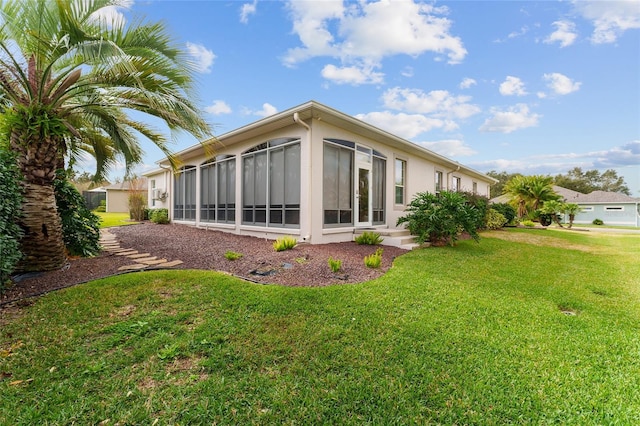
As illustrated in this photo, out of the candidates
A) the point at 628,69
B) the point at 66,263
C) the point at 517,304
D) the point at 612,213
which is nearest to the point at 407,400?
the point at 517,304

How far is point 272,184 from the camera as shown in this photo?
8.66 meters

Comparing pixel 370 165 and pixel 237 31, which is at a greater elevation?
pixel 237 31

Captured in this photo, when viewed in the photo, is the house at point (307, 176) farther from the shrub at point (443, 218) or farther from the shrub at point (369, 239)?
the shrub at point (443, 218)

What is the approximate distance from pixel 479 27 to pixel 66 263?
40.7ft

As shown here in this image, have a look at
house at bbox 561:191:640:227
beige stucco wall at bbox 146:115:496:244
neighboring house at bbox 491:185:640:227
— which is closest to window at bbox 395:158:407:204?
beige stucco wall at bbox 146:115:496:244

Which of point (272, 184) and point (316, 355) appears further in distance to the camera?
point (272, 184)

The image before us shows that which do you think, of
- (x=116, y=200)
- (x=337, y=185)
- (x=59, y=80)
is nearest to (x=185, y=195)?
(x=337, y=185)

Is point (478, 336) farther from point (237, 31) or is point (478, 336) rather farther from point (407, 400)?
point (237, 31)

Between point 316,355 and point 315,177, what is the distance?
5536 millimetres

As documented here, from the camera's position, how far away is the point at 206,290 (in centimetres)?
402

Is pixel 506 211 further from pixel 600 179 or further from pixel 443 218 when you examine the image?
pixel 600 179

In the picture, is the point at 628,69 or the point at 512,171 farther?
the point at 512,171

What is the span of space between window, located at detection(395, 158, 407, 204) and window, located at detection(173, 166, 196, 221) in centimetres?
886

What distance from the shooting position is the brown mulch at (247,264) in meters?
4.47
